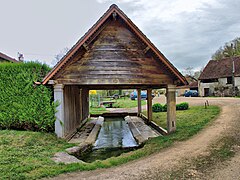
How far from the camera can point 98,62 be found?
9.71 m

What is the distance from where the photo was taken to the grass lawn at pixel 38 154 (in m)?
6.01

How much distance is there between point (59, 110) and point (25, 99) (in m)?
1.55

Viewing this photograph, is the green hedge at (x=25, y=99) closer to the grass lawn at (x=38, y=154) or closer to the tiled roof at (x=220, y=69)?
the grass lawn at (x=38, y=154)

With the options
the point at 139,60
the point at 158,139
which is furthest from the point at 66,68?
the point at 158,139

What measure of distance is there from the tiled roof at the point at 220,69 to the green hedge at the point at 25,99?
3805 centimetres

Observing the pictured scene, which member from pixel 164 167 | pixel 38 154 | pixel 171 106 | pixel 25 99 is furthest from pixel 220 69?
pixel 38 154

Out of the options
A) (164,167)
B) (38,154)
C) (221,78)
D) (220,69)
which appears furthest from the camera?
A: (220,69)

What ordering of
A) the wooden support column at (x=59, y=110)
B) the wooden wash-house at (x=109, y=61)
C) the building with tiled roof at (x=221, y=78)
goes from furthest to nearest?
the building with tiled roof at (x=221, y=78) → the wooden support column at (x=59, y=110) → the wooden wash-house at (x=109, y=61)

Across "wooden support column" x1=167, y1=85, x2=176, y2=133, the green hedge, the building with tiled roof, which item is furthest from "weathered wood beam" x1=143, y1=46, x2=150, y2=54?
the building with tiled roof

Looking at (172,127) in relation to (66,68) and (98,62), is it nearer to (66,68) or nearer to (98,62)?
(98,62)

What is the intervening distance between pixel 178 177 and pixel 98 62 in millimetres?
5618

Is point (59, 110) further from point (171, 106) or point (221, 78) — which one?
point (221, 78)

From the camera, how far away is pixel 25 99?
10.1 m

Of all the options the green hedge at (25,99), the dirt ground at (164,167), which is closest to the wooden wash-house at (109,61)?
the green hedge at (25,99)
